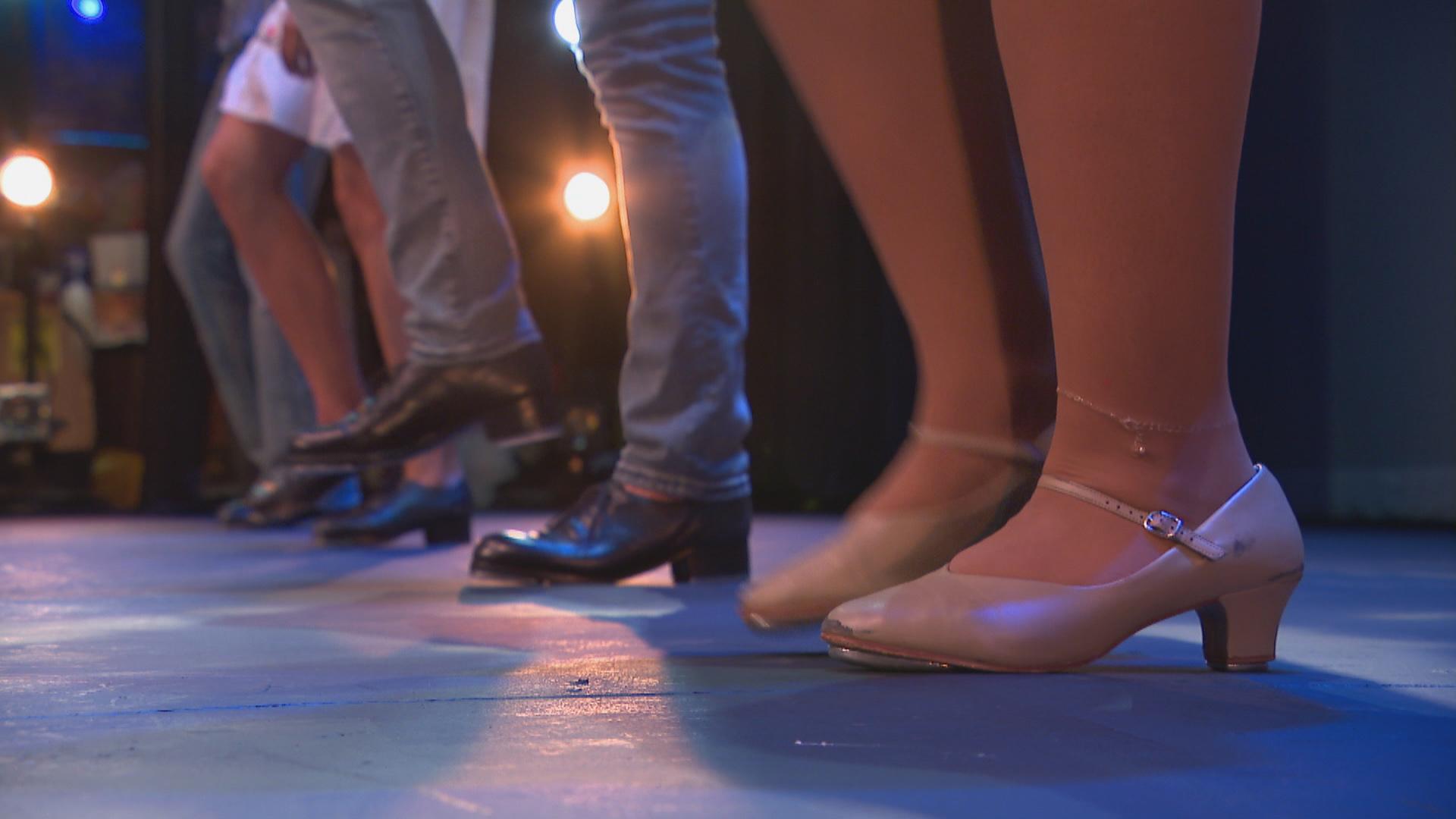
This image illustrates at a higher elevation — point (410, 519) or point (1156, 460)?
point (1156, 460)

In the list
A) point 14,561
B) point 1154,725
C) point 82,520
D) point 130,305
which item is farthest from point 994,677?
point 130,305

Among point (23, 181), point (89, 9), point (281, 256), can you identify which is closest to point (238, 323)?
point (281, 256)

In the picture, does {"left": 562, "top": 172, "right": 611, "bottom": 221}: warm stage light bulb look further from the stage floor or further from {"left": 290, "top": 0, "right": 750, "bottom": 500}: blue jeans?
the stage floor

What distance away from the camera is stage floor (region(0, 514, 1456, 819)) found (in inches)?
18.1

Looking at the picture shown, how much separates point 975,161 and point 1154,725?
409mm

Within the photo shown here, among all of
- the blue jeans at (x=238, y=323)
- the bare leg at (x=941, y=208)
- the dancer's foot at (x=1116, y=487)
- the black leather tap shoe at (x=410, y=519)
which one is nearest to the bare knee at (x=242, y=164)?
the blue jeans at (x=238, y=323)

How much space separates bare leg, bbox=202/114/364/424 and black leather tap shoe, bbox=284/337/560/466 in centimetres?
65

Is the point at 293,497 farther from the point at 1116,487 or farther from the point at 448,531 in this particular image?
the point at 1116,487

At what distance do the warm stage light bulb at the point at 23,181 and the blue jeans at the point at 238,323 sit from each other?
45.9 inches

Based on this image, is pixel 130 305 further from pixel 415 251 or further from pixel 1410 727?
pixel 1410 727

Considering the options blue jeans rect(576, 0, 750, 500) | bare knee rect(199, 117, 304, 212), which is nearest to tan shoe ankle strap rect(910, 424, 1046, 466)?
blue jeans rect(576, 0, 750, 500)

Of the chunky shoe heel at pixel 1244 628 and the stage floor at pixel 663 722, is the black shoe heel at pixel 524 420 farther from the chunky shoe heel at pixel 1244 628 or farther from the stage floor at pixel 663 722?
the chunky shoe heel at pixel 1244 628

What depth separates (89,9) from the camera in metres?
3.94

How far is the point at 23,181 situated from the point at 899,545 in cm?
378
